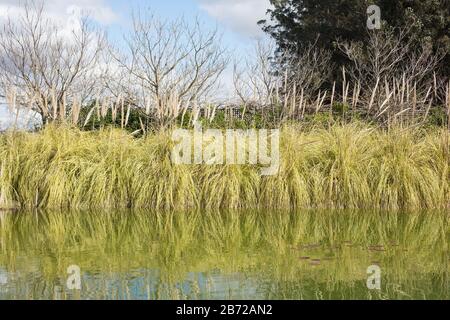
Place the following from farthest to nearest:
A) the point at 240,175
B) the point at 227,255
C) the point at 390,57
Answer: the point at 390,57
the point at 240,175
the point at 227,255

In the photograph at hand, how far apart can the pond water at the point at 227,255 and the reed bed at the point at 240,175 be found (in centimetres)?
35

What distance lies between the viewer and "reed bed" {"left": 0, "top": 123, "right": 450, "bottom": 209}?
22.0 feet

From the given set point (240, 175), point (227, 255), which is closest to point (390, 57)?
point (240, 175)

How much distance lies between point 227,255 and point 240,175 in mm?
2579

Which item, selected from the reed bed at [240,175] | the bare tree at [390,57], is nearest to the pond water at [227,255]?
the reed bed at [240,175]

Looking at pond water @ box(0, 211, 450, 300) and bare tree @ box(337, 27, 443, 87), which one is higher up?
bare tree @ box(337, 27, 443, 87)

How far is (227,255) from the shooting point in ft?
14.1

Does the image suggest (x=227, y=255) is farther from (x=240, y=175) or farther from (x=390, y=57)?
(x=390, y=57)

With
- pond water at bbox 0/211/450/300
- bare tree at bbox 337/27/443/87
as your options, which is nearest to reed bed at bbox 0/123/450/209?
pond water at bbox 0/211/450/300

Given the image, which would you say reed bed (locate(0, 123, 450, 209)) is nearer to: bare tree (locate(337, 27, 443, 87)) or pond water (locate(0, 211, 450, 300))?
pond water (locate(0, 211, 450, 300))

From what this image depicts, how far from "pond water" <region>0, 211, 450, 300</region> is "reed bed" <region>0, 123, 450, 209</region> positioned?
346 mm

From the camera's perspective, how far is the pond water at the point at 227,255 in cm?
336

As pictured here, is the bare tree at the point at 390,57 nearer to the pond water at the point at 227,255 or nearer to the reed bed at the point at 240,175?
the reed bed at the point at 240,175
